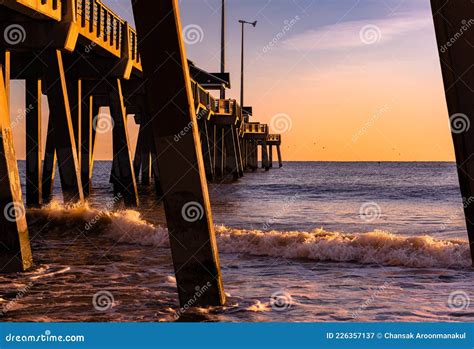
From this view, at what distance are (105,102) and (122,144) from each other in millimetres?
11351

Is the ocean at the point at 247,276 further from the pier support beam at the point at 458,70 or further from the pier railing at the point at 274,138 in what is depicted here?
the pier railing at the point at 274,138

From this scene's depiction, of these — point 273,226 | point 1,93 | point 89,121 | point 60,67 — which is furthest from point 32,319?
point 89,121

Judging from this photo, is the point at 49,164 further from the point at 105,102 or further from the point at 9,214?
the point at 9,214

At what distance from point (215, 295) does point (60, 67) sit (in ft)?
39.2

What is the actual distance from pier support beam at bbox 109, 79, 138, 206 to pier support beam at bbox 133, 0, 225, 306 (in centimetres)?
1661

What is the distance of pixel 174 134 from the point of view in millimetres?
4500

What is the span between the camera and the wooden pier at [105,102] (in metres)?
4.48

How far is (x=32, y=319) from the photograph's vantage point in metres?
5.96

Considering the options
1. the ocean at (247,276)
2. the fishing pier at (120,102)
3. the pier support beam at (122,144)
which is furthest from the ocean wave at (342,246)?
the pier support beam at (122,144)

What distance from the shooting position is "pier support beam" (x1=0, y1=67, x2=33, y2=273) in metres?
8.59

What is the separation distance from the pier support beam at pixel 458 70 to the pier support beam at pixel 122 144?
60.9 feet

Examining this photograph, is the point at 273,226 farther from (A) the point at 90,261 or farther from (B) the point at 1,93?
(B) the point at 1,93

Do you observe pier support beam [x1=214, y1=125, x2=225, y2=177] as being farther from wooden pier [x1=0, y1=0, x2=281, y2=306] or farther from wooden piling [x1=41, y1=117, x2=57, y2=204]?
wooden piling [x1=41, y1=117, x2=57, y2=204]

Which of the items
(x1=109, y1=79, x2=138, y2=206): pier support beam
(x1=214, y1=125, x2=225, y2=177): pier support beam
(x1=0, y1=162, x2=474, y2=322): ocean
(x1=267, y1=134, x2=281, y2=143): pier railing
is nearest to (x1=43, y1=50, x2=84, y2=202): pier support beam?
(x1=0, y1=162, x2=474, y2=322): ocean
